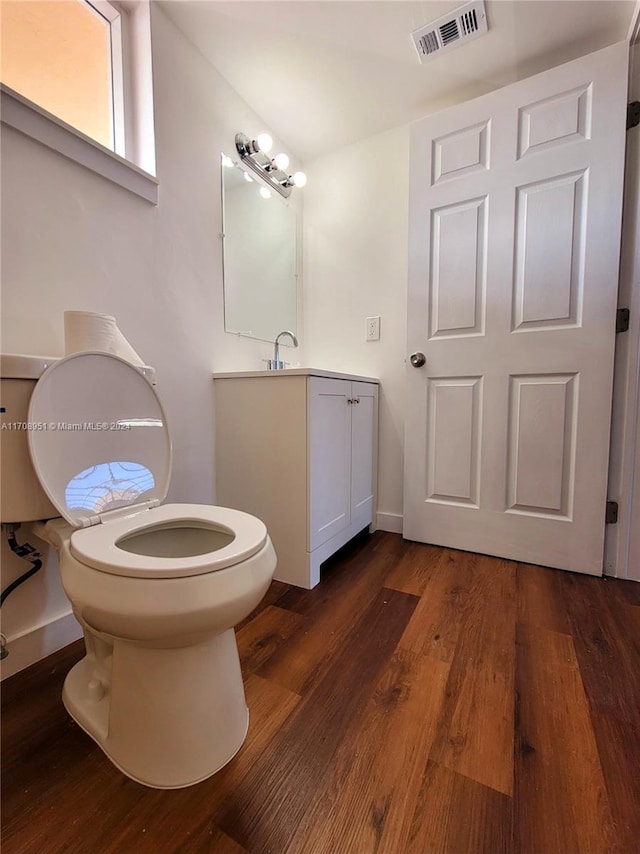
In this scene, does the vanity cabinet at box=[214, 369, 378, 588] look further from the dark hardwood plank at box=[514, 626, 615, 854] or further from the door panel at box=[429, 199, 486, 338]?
the dark hardwood plank at box=[514, 626, 615, 854]

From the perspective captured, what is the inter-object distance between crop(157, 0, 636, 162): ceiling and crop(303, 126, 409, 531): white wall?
0.22m

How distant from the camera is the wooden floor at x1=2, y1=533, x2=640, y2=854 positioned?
60cm

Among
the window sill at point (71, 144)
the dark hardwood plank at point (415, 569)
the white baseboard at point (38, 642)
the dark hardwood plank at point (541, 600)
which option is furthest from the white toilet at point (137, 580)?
the dark hardwood plank at point (541, 600)

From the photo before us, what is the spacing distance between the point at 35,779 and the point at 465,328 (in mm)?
1846

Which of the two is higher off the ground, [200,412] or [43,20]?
[43,20]

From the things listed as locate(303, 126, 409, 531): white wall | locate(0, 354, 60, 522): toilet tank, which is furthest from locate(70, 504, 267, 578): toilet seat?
locate(303, 126, 409, 531): white wall

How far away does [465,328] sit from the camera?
5.33ft

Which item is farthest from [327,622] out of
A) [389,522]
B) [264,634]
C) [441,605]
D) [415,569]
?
[389,522]

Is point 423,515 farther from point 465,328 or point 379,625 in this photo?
point 465,328

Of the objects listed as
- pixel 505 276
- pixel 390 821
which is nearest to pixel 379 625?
pixel 390 821

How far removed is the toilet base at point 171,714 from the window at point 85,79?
1.28 meters

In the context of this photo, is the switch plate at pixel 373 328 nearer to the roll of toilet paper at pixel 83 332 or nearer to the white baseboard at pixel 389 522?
the white baseboard at pixel 389 522

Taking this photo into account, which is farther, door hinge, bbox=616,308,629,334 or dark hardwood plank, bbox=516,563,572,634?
door hinge, bbox=616,308,629,334

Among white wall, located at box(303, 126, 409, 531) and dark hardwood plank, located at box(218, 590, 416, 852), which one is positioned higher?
white wall, located at box(303, 126, 409, 531)
